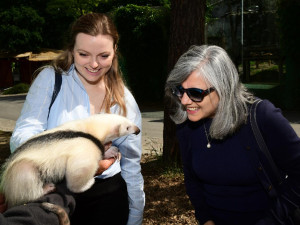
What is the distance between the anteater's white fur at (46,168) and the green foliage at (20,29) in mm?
41739

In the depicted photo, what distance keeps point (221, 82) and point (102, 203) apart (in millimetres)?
1307

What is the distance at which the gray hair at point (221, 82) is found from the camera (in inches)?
110

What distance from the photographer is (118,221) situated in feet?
9.90

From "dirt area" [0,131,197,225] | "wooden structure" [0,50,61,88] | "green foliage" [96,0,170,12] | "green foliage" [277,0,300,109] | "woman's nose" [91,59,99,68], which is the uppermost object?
"green foliage" [96,0,170,12]

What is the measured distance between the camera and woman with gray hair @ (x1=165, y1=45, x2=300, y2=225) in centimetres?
267

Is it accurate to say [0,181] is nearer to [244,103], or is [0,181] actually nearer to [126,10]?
[244,103]

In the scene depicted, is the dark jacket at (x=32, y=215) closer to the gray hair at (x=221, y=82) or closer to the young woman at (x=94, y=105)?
the young woman at (x=94, y=105)

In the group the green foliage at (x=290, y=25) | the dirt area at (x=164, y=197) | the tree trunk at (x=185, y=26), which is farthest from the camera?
the green foliage at (x=290, y=25)

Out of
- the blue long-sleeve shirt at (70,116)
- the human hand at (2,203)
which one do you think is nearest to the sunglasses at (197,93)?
the blue long-sleeve shirt at (70,116)

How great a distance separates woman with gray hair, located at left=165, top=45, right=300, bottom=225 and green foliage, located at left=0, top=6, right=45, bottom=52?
4163 cm

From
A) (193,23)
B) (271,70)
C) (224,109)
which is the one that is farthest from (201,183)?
(271,70)

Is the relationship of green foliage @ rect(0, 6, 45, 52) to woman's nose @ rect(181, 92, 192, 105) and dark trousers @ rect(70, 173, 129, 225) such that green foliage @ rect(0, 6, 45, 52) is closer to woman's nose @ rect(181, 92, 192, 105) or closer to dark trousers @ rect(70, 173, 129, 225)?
dark trousers @ rect(70, 173, 129, 225)

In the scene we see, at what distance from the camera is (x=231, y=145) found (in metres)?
2.82

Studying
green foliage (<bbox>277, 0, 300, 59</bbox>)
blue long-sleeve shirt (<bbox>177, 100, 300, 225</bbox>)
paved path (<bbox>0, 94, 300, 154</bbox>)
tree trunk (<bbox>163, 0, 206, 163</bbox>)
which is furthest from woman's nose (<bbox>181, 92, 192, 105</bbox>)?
green foliage (<bbox>277, 0, 300, 59</bbox>)
